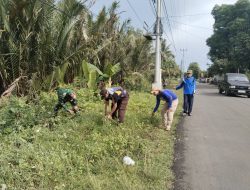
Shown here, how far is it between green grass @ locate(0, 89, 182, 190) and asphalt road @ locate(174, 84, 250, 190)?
0.30 m

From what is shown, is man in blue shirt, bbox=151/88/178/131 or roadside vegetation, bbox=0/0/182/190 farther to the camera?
man in blue shirt, bbox=151/88/178/131

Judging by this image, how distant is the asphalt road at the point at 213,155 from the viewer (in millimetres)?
5598

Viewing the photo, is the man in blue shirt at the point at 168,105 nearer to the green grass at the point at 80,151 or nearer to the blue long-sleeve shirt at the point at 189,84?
the green grass at the point at 80,151

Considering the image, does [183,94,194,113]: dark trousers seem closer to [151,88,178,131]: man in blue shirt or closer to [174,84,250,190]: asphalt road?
[174,84,250,190]: asphalt road

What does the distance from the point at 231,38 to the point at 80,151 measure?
4583 cm

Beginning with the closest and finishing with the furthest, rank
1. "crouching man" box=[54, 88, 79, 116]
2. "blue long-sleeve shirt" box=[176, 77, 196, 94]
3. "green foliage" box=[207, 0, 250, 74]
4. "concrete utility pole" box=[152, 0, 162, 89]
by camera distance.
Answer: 1. "crouching man" box=[54, 88, 79, 116]
2. "blue long-sleeve shirt" box=[176, 77, 196, 94]
3. "concrete utility pole" box=[152, 0, 162, 89]
4. "green foliage" box=[207, 0, 250, 74]

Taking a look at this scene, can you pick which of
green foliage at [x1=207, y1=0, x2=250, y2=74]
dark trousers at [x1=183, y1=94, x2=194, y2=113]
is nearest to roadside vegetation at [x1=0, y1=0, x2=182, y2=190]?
dark trousers at [x1=183, y1=94, x2=194, y2=113]

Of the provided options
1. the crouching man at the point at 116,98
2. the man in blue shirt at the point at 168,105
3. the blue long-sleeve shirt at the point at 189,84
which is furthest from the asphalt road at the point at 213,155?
the crouching man at the point at 116,98

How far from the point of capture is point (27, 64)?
12.5 meters

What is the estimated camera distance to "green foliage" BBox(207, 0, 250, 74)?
46344 millimetres

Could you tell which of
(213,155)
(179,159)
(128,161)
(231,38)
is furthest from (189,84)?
(231,38)

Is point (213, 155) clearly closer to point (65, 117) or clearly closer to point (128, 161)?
point (128, 161)

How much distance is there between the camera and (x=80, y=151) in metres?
6.55

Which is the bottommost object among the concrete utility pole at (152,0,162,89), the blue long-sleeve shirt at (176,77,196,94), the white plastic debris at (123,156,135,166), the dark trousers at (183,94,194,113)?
the white plastic debris at (123,156,135,166)
